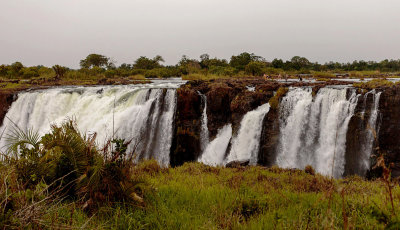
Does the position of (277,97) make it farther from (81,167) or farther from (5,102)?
(5,102)

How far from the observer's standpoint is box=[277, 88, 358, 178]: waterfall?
11305mm

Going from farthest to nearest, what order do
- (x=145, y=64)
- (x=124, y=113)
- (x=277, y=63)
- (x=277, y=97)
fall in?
1. (x=145, y=64)
2. (x=277, y=63)
3. (x=124, y=113)
4. (x=277, y=97)

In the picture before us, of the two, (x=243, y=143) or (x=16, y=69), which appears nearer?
(x=243, y=143)

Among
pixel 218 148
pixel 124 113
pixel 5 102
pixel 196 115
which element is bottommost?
pixel 218 148

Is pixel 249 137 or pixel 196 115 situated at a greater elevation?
pixel 196 115

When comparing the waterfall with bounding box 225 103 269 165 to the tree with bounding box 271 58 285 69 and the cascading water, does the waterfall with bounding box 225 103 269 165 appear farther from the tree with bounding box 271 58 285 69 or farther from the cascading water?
the tree with bounding box 271 58 285 69

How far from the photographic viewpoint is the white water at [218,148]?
1394cm

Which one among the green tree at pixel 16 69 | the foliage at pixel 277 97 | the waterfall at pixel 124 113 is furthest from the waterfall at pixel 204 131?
the green tree at pixel 16 69

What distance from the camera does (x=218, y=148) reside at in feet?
46.9

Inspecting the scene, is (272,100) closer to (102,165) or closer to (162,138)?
(162,138)

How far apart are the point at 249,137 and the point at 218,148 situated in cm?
201

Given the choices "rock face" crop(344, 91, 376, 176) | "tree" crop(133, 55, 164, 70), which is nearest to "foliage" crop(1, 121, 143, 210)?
"rock face" crop(344, 91, 376, 176)

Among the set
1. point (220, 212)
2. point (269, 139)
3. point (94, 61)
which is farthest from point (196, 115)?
point (94, 61)

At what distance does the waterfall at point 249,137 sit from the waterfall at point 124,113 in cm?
394
